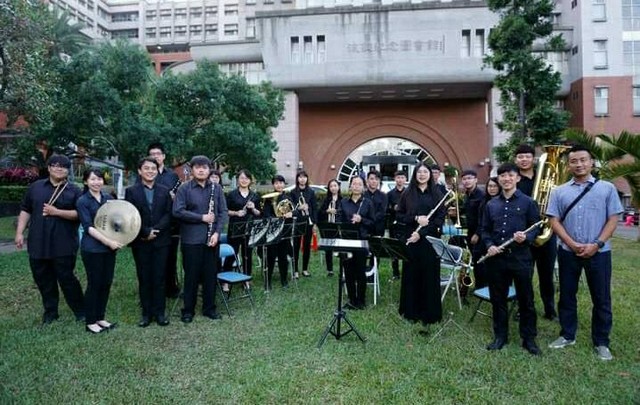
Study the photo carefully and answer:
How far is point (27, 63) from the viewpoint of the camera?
10.5 m

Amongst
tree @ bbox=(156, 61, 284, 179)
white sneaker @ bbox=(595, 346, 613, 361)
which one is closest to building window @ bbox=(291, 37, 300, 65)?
tree @ bbox=(156, 61, 284, 179)

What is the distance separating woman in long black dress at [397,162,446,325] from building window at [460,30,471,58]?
823 inches

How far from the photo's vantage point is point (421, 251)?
17.6 ft

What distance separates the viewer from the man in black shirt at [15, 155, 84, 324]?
529cm

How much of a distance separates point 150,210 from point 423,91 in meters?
22.6

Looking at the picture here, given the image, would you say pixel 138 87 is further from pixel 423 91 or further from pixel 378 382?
pixel 423 91

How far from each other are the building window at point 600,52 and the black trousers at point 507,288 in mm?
28541

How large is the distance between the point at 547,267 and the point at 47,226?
19.8 feet

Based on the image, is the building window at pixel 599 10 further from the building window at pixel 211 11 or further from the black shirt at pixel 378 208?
the building window at pixel 211 11

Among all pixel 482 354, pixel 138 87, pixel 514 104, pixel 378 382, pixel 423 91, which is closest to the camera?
pixel 378 382

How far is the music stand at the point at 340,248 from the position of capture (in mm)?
4781

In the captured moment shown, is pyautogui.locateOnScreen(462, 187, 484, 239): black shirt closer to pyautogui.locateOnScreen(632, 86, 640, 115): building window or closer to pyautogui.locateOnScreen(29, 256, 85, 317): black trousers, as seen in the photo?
pyautogui.locateOnScreen(29, 256, 85, 317): black trousers

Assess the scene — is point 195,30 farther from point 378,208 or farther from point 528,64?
point 378,208

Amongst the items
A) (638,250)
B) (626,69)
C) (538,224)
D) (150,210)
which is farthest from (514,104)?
(626,69)
